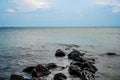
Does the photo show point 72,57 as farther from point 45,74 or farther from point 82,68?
point 45,74

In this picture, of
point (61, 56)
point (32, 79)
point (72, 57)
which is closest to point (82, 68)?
point (32, 79)

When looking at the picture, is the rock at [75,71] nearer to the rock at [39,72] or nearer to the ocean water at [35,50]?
the rock at [39,72]

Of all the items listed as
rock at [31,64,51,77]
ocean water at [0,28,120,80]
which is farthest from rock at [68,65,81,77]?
ocean water at [0,28,120,80]

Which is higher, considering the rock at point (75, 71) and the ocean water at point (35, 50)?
the rock at point (75, 71)

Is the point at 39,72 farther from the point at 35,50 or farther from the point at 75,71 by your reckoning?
the point at 35,50

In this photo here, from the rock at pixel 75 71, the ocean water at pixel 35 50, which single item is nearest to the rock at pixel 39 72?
the rock at pixel 75 71

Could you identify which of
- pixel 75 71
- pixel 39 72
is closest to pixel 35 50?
pixel 39 72

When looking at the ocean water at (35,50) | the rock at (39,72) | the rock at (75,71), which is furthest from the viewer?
the ocean water at (35,50)

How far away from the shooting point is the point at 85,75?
16000mm

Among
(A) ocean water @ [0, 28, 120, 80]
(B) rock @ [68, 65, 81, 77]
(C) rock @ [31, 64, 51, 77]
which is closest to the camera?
(C) rock @ [31, 64, 51, 77]

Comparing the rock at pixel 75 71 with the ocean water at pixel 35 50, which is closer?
the rock at pixel 75 71

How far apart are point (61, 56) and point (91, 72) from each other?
34.3ft

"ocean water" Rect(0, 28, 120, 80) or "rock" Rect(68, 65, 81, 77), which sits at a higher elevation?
"rock" Rect(68, 65, 81, 77)

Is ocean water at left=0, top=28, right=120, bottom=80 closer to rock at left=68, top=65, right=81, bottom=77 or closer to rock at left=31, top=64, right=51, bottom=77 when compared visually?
rock at left=31, top=64, right=51, bottom=77
